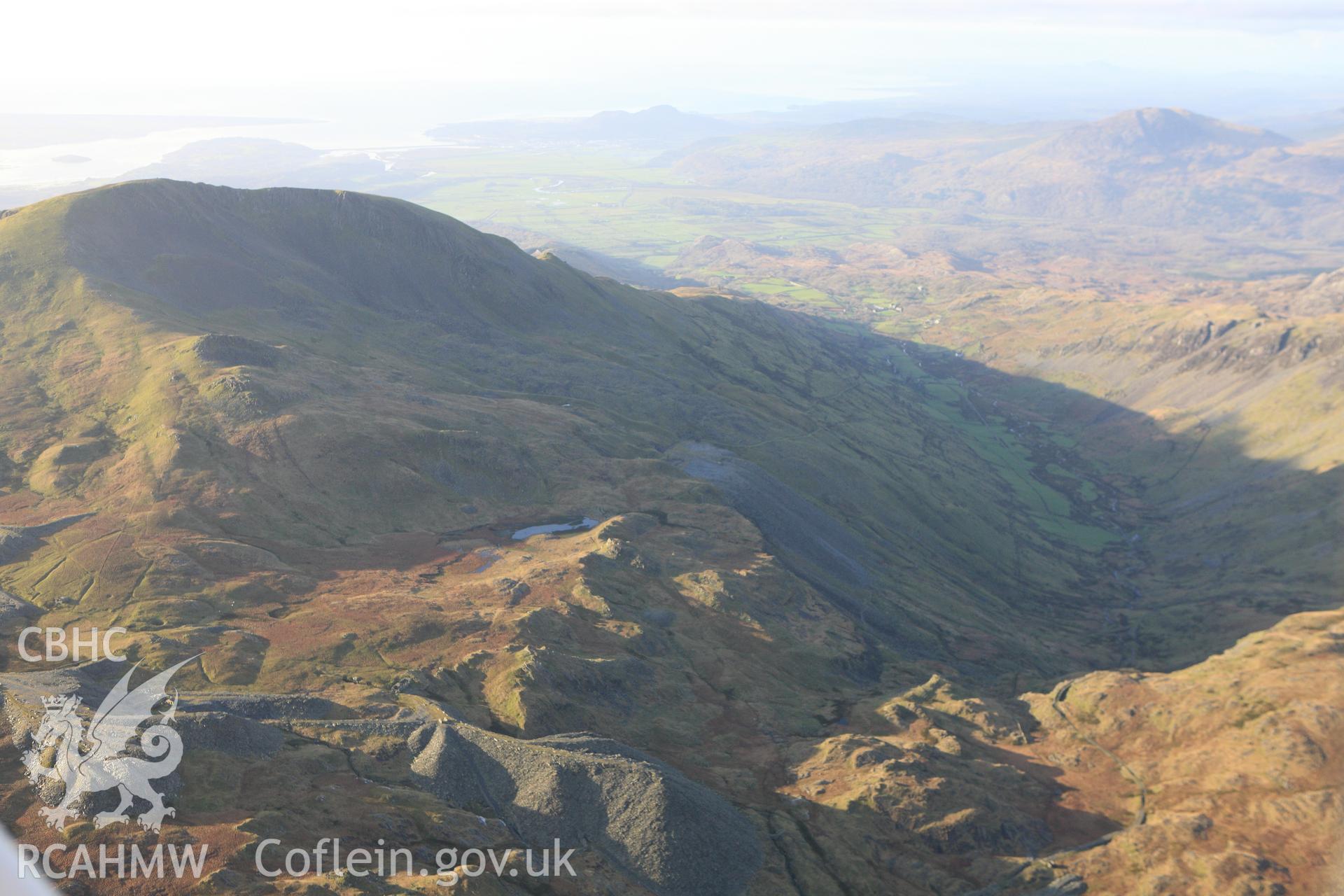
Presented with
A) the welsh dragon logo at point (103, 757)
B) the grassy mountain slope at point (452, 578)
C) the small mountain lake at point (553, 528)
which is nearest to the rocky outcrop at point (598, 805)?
the grassy mountain slope at point (452, 578)

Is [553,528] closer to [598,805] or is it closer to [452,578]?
[452,578]

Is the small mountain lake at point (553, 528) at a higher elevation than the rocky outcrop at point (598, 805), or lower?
higher

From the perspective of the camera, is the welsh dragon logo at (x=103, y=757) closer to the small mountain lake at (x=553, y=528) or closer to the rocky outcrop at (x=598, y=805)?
the rocky outcrop at (x=598, y=805)

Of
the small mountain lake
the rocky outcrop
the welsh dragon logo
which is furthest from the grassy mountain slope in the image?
the welsh dragon logo

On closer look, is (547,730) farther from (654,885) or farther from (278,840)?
(278,840)

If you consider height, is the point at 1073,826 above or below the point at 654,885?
below

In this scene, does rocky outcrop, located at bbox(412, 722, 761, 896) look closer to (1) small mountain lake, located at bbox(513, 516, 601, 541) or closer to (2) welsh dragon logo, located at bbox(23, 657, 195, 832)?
(2) welsh dragon logo, located at bbox(23, 657, 195, 832)

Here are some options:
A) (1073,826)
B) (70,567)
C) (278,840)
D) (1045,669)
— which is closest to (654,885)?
(278,840)

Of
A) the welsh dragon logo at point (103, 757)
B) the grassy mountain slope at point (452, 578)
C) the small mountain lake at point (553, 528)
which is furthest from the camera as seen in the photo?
the small mountain lake at point (553, 528)

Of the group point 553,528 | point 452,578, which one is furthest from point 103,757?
point 553,528
